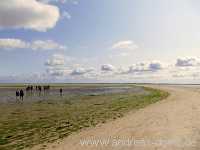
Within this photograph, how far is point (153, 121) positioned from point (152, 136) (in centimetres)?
494

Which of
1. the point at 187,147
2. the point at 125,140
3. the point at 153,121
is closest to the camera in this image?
the point at 187,147

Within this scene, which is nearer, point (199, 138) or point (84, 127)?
point (199, 138)

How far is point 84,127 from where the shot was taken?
18.0 meters

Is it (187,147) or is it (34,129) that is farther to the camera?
(34,129)

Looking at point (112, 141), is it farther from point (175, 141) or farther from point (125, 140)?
point (175, 141)

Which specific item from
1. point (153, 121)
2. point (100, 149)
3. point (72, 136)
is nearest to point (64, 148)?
point (100, 149)

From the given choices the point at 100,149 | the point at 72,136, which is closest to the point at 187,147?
the point at 100,149

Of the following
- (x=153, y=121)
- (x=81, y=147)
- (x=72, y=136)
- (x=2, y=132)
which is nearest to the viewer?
(x=81, y=147)

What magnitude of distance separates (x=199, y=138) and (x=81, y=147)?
5391 mm

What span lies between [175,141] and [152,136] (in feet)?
4.86

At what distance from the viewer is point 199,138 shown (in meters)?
13.2

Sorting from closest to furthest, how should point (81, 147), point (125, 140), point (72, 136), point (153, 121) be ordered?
point (81, 147)
point (125, 140)
point (72, 136)
point (153, 121)

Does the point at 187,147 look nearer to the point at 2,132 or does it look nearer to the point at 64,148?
the point at 64,148

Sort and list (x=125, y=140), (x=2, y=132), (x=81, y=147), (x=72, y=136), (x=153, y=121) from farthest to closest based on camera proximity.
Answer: (x=153, y=121)
(x=2, y=132)
(x=72, y=136)
(x=125, y=140)
(x=81, y=147)
